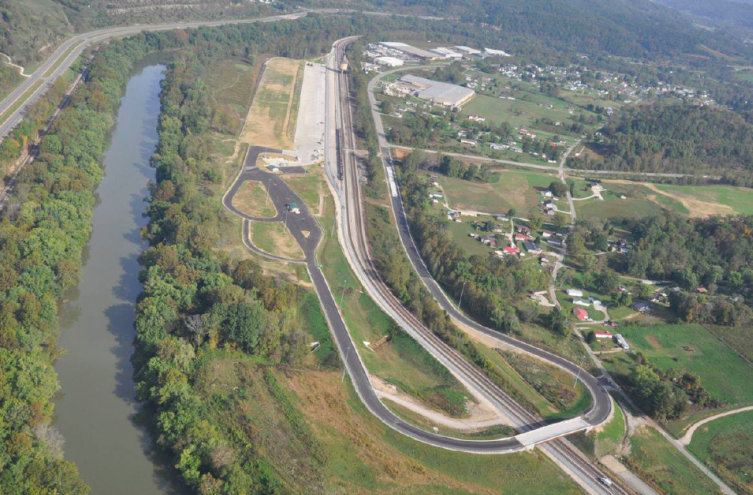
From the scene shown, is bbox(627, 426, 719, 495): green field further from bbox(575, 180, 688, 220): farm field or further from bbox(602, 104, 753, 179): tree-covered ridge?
bbox(602, 104, 753, 179): tree-covered ridge

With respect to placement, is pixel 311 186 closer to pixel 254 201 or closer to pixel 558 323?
pixel 254 201

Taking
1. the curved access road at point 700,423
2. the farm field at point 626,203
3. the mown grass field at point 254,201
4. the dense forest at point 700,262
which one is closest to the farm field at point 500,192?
the farm field at point 626,203

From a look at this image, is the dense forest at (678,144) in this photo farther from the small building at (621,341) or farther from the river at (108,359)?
the river at (108,359)

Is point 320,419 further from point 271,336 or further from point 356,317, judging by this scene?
point 356,317

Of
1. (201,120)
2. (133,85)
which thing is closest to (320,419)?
(201,120)

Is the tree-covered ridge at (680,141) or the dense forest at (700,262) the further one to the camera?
the tree-covered ridge at (680,141)

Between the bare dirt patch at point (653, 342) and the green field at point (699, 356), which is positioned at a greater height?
the bare dirt patch at point (653, 342)
